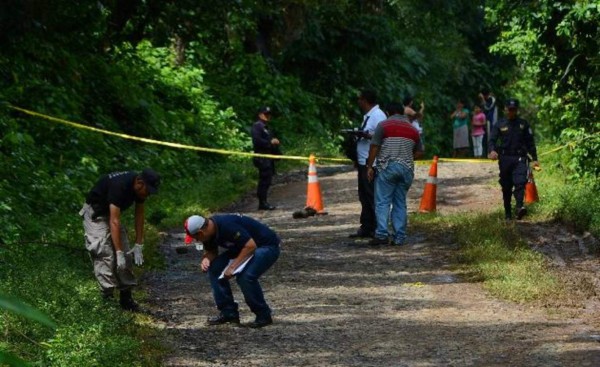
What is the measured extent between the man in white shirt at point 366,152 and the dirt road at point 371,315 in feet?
1.22

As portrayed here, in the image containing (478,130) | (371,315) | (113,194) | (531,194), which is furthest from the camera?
(478,130)

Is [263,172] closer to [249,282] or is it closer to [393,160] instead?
[393,160]

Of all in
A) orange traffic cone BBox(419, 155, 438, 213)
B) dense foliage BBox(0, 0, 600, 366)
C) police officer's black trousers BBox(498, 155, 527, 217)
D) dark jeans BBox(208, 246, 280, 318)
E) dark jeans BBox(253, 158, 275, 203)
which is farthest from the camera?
dark jeans BBox(253, 158, 275, 203)

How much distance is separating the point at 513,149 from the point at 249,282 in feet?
23.8

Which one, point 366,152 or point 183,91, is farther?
point 183,91

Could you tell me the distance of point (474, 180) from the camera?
23.8m

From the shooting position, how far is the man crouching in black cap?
33.0ft

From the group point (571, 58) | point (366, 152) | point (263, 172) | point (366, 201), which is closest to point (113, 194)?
point (366, 152)

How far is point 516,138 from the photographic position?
1598 centimetres

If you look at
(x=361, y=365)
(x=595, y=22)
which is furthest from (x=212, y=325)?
(x=595, y=22)

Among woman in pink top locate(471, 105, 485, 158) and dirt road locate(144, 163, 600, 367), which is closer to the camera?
dirt road locate(144, 163, 600, 367)

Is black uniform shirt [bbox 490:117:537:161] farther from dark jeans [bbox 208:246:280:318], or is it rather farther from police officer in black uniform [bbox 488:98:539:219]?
dark jeans [bbox 208:246:280:318]

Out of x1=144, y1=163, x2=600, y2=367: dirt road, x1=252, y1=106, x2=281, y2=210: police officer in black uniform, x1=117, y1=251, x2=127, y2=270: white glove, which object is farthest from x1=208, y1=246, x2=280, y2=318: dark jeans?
x1=252, y1=106, x2=281, y2=210: police officer in black uniform

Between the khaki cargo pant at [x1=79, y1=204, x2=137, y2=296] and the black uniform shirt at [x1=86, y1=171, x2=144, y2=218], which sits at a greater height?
the black uniform shirt at [x1=86, y1=171, x2=144, y2=218]
